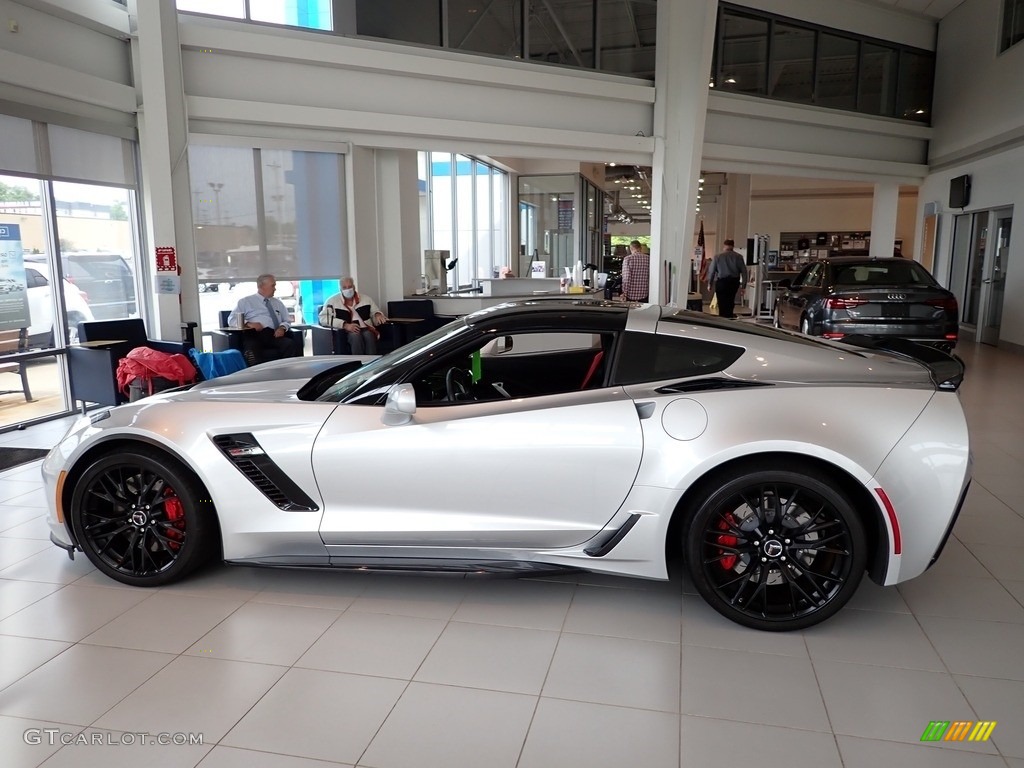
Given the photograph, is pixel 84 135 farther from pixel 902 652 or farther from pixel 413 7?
pixel 902 652

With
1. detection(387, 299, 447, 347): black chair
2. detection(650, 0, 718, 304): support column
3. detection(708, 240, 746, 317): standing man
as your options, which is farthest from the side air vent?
detection(708, 240, 746, 317): standing man

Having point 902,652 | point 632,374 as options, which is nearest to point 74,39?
point 632,374

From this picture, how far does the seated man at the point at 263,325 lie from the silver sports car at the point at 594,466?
15.4ft

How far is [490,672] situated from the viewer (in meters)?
2.54

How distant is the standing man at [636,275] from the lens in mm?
11930

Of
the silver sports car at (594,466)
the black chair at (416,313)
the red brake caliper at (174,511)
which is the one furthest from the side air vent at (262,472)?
the black chair at (416,313)

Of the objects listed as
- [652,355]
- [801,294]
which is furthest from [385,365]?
[801,294]

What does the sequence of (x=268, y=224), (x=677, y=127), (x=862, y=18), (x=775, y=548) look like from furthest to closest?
(x=862, y=18) → (x=677, y=127) → (x=268, y=224) → (x=775, y=548)

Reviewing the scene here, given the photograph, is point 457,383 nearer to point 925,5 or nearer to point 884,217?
point 884,217

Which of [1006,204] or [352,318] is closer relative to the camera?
[352,318]

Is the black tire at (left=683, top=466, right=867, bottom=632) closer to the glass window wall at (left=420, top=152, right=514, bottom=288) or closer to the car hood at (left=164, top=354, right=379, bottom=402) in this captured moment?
the car hood at (left=164, top=354, right=379, bottom=402)

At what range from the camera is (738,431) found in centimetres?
266

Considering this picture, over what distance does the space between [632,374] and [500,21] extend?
894 cm

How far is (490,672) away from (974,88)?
1409 cm
